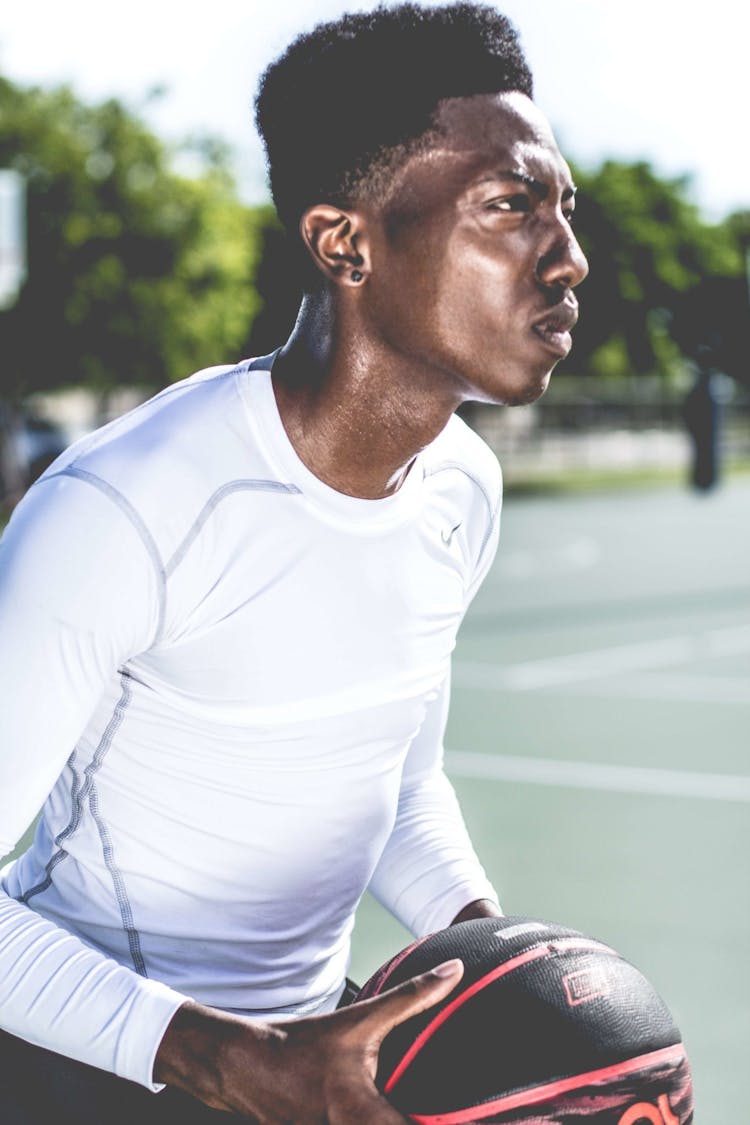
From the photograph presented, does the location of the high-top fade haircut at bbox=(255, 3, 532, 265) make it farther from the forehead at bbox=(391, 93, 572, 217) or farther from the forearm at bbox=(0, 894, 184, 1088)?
the forearm at bbox=(0, 894, 184, 1088)

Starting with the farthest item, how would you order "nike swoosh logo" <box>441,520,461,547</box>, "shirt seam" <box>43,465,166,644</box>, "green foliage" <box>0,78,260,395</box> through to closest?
"green foliage" <box>0,78,260,395</box>
"nike swoosh logo" <box>441,520,461,547</box>
"shirt seam" <box>43,465,166,644</box>

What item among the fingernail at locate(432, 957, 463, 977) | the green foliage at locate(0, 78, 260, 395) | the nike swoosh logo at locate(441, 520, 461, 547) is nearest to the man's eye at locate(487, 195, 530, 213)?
the nike swoosh logo at locate(441, 520, 461, 547)

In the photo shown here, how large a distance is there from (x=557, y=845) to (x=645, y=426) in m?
32.5

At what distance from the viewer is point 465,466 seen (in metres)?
2.27

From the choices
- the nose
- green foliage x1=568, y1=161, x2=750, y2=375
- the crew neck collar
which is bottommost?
the crew neck collar

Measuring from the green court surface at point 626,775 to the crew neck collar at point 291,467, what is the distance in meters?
2.20

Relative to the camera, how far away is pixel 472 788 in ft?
22.3

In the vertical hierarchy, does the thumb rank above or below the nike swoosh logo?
below

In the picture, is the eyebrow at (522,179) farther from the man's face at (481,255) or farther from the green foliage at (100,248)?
the green foliage at (100,248)

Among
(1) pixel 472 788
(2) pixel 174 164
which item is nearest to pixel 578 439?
(2) pixel 174 164

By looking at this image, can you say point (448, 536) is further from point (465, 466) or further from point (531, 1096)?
point (531, 1096)

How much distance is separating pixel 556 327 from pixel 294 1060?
0.89 meters

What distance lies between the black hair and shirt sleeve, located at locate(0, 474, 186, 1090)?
0.51 meters

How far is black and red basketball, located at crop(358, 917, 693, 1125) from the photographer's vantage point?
5.90 feet
